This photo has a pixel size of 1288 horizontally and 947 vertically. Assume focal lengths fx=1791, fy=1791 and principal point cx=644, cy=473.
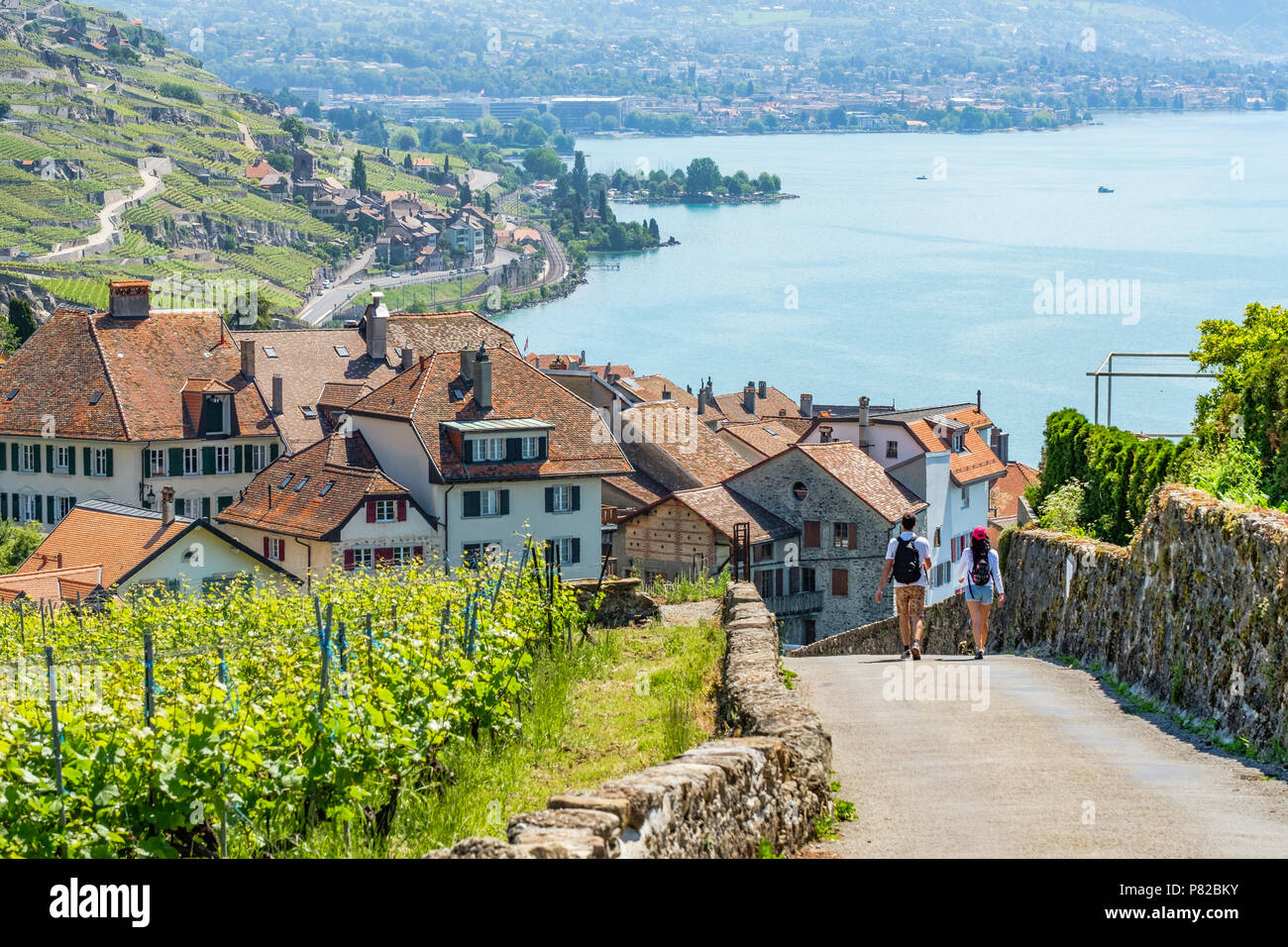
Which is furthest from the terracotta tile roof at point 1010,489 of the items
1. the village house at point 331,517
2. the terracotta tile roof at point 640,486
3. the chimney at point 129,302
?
the chimney at point 129,302

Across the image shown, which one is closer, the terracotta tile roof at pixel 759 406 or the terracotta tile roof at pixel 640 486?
the terracotta tile roof at pixel 640 486

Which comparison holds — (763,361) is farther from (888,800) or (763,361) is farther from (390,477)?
(888,800)

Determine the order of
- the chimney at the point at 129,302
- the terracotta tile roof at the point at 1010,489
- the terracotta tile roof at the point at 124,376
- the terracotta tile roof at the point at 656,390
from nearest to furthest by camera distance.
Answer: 1. the terracotta tile roof at the point at 124,376
2. the chimney at the point at 129,302
3. the terracotta tile roof at the point at 1010,489
4. the terracotta tile roof at the point at 656,390

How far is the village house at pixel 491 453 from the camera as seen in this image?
50.5 m

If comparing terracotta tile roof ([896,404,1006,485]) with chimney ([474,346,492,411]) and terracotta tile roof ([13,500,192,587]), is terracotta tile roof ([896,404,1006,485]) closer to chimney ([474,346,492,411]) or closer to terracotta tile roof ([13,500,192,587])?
chimney ([474,346,492,411])

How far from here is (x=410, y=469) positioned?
5084 centimetres

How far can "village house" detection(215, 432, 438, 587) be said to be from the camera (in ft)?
157

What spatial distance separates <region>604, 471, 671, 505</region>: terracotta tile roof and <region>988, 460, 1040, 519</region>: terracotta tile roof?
2115cm

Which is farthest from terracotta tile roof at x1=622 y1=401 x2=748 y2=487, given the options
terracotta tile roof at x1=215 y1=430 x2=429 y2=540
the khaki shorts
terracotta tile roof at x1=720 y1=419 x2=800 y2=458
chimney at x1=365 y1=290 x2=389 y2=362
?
the khaki shorts

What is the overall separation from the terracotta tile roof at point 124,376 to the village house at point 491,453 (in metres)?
12.4

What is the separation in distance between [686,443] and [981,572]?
160 ft

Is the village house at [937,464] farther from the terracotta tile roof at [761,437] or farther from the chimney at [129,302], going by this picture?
the chimney at [129,302]
